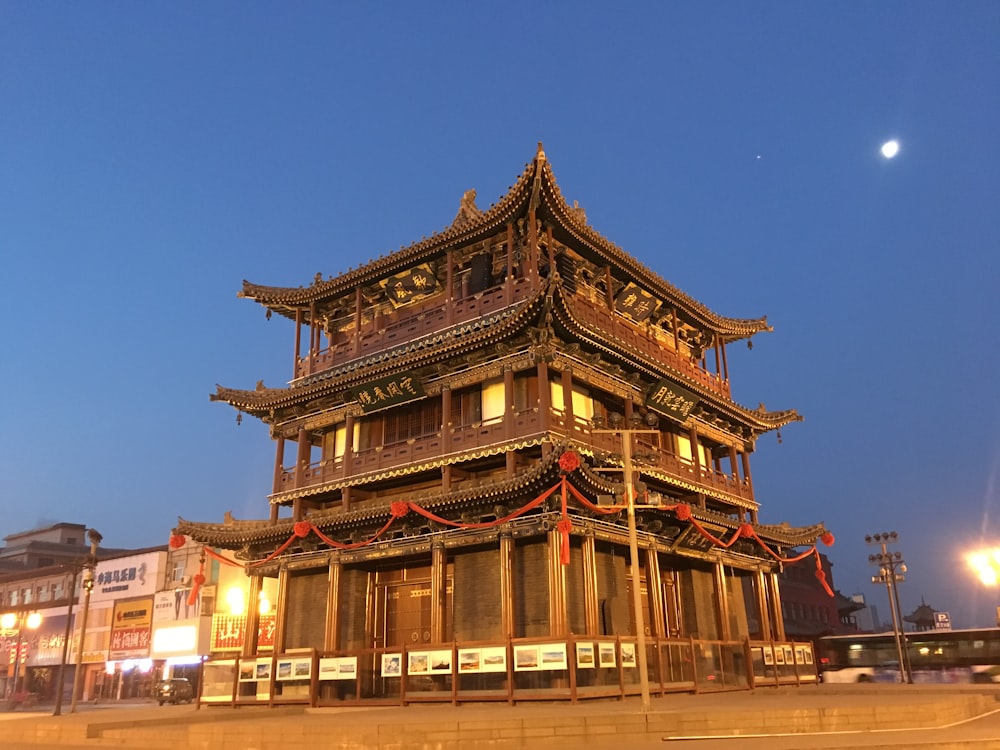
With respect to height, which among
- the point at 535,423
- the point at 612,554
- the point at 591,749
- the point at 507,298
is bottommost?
the point at 591,749

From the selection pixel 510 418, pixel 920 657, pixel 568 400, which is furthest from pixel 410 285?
pixel 920 657

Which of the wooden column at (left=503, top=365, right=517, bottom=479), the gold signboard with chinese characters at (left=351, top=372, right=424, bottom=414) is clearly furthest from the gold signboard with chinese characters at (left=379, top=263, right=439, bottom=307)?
the wooden column at (left=503, top=365, right=517, bottom=479)

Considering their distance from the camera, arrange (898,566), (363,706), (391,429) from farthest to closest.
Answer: (898,566)
(391,429)
(363,706)

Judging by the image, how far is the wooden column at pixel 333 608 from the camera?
86.3 feet

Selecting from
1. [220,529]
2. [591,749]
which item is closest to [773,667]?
[591,749]

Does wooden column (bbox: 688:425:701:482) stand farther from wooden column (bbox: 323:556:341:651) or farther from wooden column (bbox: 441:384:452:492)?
wooden column (bbox: 323:556:341:651)

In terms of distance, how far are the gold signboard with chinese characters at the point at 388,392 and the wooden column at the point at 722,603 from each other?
507 inches

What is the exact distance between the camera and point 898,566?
3522cm

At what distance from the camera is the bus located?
112 feet

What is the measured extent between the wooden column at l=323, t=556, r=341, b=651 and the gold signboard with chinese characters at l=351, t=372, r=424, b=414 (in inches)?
220

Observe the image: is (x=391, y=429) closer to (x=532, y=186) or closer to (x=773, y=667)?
(x=532, y=186)

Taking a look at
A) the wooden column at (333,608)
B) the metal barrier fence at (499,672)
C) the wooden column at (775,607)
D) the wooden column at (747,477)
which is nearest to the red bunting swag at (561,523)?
the wooden column at (333,608)

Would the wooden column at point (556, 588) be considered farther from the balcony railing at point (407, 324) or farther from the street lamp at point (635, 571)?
the balcony railing at point (407, 324)

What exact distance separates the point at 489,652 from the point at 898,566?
23190mm
